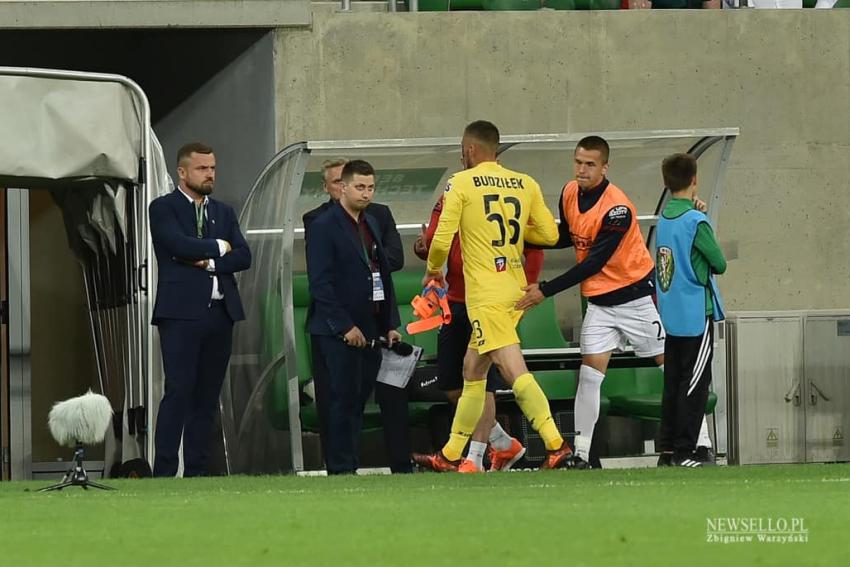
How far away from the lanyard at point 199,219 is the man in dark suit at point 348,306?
2.27 feet

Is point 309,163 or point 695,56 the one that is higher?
point 695,56

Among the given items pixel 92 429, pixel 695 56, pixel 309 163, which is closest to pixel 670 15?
pixel 695 56

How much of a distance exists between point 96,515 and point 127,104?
4508 mm

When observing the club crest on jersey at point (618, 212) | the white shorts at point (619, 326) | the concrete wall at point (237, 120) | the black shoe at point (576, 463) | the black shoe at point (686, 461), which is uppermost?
the concrete wall at point (237, 120)

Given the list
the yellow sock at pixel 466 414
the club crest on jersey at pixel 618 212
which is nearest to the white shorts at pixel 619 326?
the club crest on jersey at pixel 618 212

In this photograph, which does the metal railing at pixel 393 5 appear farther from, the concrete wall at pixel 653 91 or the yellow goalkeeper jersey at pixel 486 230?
the yellow goalkeeper jersey at pixel 486 230

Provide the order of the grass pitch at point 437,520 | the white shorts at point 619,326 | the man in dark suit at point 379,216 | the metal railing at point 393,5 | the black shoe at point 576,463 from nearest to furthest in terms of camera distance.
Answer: the grass pitch at point 437,520, the black shoe at point 576,463, the white shorts at point 619,326, the man in dark suit at point 379,216, the metal railing at point 393,5

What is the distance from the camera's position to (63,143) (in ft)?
36.9

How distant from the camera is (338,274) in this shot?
11.0m

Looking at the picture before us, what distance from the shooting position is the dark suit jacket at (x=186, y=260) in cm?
1092

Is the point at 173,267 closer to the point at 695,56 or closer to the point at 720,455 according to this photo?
the point at 720,455

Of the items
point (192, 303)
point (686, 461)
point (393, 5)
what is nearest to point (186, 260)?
point (192, 303)

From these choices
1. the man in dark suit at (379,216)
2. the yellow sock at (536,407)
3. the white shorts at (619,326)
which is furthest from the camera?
the man in dark suit at (379,216)

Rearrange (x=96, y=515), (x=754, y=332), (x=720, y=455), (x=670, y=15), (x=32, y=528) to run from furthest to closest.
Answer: (x=670, y=15), (x=754, y=332), (x=720, y=455), (x=96, y=515), (x=32, y=528)
